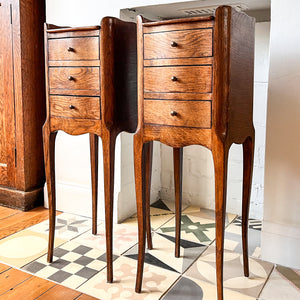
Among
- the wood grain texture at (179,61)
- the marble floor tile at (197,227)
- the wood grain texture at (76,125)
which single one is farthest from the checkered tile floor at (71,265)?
the wood grain texture at (179,61)

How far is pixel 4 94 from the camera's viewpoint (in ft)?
7.90

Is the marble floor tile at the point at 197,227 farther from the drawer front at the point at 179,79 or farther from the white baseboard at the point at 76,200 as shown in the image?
the drawer front at the point at 179,79

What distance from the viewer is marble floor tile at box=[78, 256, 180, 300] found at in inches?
59.0

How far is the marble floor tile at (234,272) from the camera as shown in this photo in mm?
1562

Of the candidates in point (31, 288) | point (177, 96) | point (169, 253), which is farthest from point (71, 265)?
point (177, 96)

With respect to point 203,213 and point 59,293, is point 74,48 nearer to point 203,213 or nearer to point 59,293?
point 59,293

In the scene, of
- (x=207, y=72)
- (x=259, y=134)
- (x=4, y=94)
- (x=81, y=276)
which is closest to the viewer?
(x=207, y=72)

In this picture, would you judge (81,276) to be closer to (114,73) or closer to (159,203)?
(114,73)

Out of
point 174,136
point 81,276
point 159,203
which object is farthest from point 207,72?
point 159,203

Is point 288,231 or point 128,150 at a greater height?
point 128,150

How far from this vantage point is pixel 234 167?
2318 millimetres

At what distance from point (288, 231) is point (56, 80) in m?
1.20

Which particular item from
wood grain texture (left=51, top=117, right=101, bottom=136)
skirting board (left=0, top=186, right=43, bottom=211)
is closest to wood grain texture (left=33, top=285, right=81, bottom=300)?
wood grain texture (left=51, top=117, right=101, bottom=136)

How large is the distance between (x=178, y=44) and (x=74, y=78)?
481 mm
